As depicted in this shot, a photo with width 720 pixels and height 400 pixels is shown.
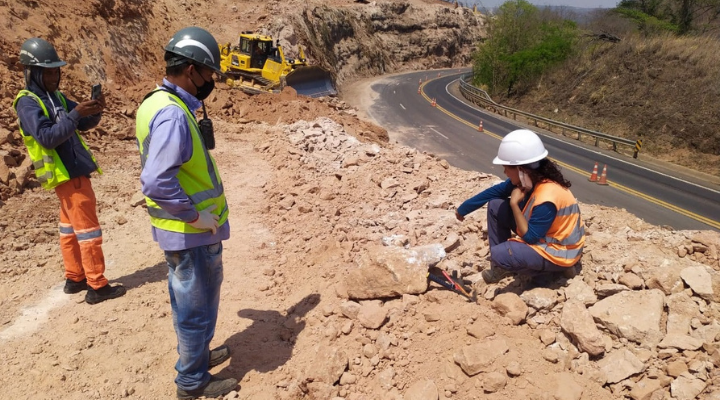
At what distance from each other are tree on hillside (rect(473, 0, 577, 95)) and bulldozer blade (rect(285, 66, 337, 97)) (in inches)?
619

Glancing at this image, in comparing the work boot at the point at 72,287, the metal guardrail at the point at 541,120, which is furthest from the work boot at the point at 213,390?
the metal guardrail at the point at 541,120

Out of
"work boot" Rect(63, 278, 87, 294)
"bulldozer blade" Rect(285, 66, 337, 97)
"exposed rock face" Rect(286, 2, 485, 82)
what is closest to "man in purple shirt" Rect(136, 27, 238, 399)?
"work boot" Rect(63, 278, 87, 294)

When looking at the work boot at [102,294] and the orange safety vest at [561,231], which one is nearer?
the orange safety vest at [561,231]

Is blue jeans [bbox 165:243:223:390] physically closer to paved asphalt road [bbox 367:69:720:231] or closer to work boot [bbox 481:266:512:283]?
work boot [bbox 481:266:512:283]

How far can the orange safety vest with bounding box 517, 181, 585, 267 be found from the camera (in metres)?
3.30

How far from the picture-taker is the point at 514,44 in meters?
32.6

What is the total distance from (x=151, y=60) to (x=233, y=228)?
14284mm

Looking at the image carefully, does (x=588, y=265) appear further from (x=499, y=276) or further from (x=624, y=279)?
(x=499, y=276)

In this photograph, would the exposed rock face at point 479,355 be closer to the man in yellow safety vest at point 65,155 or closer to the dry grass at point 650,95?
the man in yellow safety vest at point 65,155

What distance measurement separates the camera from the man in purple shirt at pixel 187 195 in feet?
8.20

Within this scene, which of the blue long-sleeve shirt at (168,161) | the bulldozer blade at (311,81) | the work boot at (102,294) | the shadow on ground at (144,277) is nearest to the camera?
the blue long-sleeve shirt at (168,161)

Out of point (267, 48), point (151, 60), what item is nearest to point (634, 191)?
point (267, 48)

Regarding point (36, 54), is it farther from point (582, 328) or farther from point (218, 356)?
point (582, 328)

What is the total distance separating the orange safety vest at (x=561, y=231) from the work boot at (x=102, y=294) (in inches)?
146
